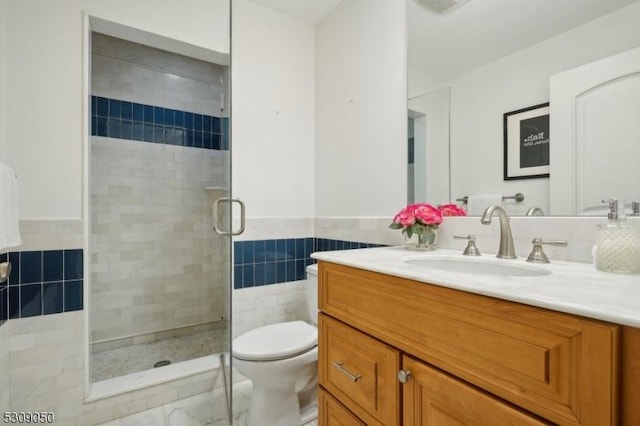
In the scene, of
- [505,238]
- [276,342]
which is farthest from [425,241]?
[276,342]

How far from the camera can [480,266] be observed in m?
1.04

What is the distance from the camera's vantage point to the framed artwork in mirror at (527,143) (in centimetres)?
105

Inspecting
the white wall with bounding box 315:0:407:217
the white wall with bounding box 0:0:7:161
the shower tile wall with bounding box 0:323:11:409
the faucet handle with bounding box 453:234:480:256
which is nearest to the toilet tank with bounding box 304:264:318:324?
the white wall with bounding box 315:0:407:217

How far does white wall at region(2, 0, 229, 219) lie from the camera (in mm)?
1357

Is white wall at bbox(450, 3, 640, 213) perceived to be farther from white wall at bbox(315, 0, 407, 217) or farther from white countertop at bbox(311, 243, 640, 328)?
white countertop at bbox(311, 243, 640, 328)

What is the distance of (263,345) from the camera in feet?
4.68

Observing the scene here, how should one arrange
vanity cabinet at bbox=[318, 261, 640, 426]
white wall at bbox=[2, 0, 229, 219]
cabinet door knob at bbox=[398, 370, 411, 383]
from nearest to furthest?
vanity cabinet at bbox=[318, 261, 640, 426] < cabinet door knob at bbox=[398, 370, 411, 383] < white wall at bbox=[2, 0, 229, 219]

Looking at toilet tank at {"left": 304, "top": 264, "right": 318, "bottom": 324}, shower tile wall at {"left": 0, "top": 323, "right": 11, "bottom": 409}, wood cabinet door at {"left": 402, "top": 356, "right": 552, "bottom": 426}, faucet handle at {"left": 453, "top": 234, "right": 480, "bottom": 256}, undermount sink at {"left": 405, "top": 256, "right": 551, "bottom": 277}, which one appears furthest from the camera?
toilet tank at {"left": 304, "top": 264, "right": 318, "bottom": 324}

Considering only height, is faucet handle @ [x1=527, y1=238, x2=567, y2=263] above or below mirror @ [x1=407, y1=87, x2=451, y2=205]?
below

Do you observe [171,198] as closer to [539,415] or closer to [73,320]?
[73,320]

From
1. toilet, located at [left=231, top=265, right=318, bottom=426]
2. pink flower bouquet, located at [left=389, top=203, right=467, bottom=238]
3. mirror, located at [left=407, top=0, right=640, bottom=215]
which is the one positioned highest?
mirror, located at [left=407, top=0, right=640, bottom=215]

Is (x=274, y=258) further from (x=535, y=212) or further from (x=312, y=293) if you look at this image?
(x=535, y=212)

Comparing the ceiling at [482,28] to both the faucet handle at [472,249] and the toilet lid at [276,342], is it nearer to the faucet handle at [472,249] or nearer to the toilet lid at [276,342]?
the faucet handle at [472,249]

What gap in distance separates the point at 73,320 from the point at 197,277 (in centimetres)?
114
